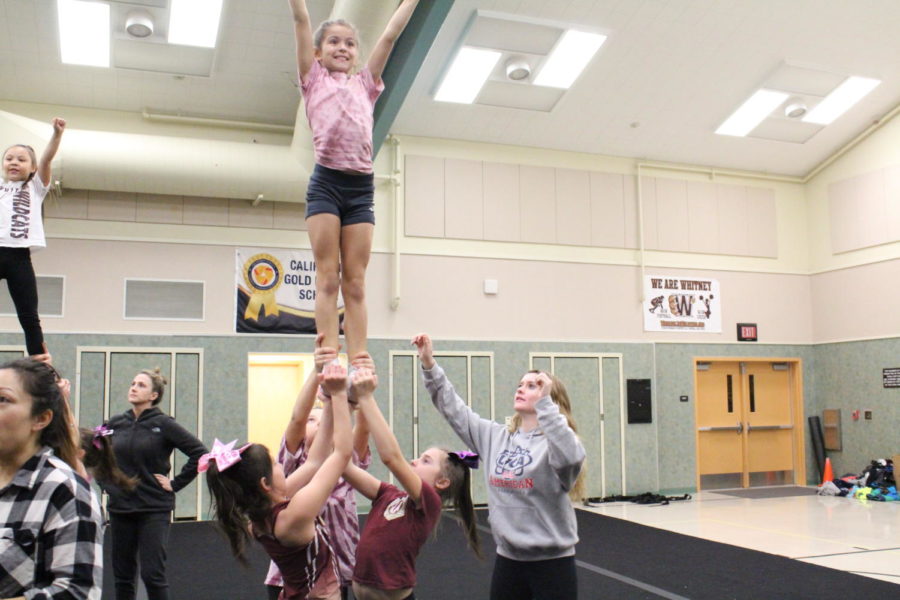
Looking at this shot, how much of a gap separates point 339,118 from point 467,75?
7036 millimetres

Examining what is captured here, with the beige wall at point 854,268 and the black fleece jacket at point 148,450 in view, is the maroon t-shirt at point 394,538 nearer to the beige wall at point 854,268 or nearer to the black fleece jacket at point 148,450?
the black fleece jacket at point 148,450

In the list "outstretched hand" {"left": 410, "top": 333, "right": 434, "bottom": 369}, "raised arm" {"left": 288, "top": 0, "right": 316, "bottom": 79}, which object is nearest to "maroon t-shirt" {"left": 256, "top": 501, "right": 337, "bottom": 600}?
"outstretched hand" {"left": 410, "top": 333, "right": 434, "bottom": 369}

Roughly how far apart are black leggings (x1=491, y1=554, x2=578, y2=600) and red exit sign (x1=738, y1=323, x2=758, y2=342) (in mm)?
9443

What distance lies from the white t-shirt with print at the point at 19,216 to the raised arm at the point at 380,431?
1.91m

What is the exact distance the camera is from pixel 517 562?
9.80ft

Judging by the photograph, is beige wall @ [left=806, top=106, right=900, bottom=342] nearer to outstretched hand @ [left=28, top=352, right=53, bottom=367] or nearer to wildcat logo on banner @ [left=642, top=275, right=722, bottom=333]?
wildcat logo on banner @ [left=642, top=275, right=722, bottom=333]

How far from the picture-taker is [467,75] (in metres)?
9.22

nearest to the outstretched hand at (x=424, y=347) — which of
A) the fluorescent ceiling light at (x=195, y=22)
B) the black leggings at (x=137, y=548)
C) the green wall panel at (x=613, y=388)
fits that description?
the black leggings at (x=137, y=548)

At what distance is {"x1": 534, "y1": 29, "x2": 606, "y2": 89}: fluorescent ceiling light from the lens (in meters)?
8.89

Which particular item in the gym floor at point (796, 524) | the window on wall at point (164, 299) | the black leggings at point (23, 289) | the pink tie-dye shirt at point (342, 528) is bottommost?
the gym floor at point (796, 524)

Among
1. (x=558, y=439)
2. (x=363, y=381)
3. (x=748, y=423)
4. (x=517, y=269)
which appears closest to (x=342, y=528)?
(x=558, y=439)

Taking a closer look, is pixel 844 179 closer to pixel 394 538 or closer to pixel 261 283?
pixel 261 283

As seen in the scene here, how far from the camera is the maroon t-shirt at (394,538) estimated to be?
97.3 inches

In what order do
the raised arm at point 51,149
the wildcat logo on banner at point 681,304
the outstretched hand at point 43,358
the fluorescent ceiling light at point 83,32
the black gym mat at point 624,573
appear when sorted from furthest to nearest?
the wildcat logo on banner at point 681,304 < the fluorescent ceiling light at point 83,32 < the black gym mat at point 624,573 < the raised arm at point 51,149 < the outstretched hand at point 43,358
